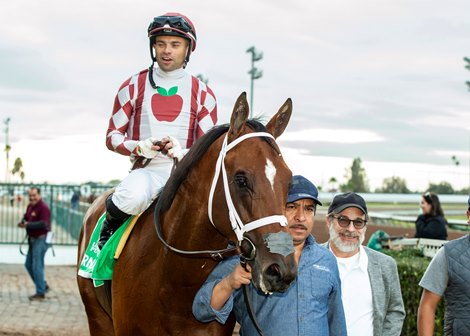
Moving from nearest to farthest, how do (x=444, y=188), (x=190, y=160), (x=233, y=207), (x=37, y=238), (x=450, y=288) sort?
(x=233, y=207) < (x=190, y=160) < (x=450, y=288) < (x=37, y=238) < (x=444, y=188)

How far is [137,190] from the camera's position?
Answer: 4.44 m

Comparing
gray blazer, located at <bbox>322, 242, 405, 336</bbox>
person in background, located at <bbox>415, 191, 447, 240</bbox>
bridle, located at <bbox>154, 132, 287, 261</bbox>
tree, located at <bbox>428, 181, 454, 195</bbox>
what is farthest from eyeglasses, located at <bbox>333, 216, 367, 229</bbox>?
tree, located at <bbox>428, 181, 454, 195</bbox>

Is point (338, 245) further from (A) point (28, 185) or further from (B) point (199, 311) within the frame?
(A) point (28, 185)

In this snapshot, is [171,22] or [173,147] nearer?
[173,147]

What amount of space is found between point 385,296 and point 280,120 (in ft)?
3.84

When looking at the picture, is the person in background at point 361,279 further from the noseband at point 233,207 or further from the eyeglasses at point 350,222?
the noseband at point 233,207

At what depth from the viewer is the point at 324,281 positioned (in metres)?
3.49

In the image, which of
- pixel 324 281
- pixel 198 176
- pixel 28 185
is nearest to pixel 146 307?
pixel 198 176

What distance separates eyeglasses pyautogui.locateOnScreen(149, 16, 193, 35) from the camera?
15.3 ft

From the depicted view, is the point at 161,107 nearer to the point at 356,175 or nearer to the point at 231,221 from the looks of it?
the point at 231,221

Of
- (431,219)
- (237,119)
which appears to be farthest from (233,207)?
(431,219)

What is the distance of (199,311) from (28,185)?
16747 mm

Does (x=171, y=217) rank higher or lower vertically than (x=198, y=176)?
lower

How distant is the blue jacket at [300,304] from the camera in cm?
342
